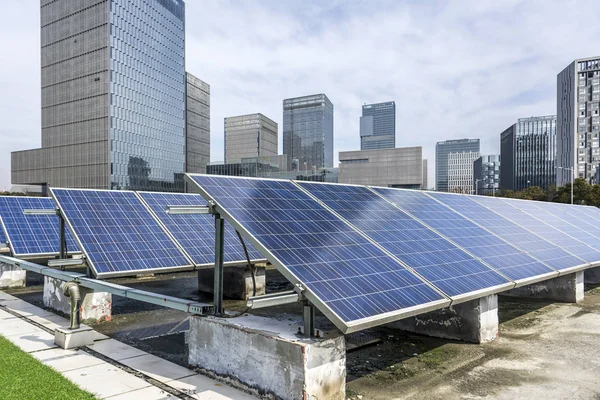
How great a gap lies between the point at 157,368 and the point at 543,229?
18749 mm

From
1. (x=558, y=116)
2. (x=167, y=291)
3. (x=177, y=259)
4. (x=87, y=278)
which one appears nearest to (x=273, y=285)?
(x=167, y=291)

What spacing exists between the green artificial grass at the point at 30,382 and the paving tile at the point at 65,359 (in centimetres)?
26

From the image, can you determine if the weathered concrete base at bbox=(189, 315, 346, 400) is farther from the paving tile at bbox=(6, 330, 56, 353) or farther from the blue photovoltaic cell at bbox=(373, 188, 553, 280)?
the blue photovoltaic cell at bbox=(373, 188, 553, 280)

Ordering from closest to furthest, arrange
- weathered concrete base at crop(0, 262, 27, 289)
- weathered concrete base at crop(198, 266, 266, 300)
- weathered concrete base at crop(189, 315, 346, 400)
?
weathered concrete base at crop(189, 315, 346, 400) → weathered concrete base at crop(198, 266, 266, 300) → weathered concrete base at crop(0, 262, 27, 289)

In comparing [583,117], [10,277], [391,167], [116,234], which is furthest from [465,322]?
[583,117]

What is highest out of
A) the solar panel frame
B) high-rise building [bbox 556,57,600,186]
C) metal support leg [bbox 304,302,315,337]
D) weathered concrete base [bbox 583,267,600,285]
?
high-rise building [bbox 556,57,600,186]

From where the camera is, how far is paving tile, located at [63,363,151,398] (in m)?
9.30

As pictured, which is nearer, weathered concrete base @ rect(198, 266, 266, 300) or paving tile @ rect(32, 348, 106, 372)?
paving tile @ rect(32, 348, 106, 372)

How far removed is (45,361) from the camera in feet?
36.6

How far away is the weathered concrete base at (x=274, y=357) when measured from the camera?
828 centimetres

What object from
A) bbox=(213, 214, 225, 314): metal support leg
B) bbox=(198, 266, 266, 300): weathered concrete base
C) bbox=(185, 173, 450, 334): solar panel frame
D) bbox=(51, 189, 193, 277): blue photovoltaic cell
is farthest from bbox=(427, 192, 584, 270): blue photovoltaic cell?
bbox=(51, 189, 193, 277): blue photovoltaic cell

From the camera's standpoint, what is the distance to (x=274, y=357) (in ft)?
28.6

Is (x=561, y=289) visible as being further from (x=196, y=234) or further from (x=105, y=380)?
(x=105, y=380)

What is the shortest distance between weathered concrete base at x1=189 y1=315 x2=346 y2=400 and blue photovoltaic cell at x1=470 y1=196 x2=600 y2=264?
1460cm
